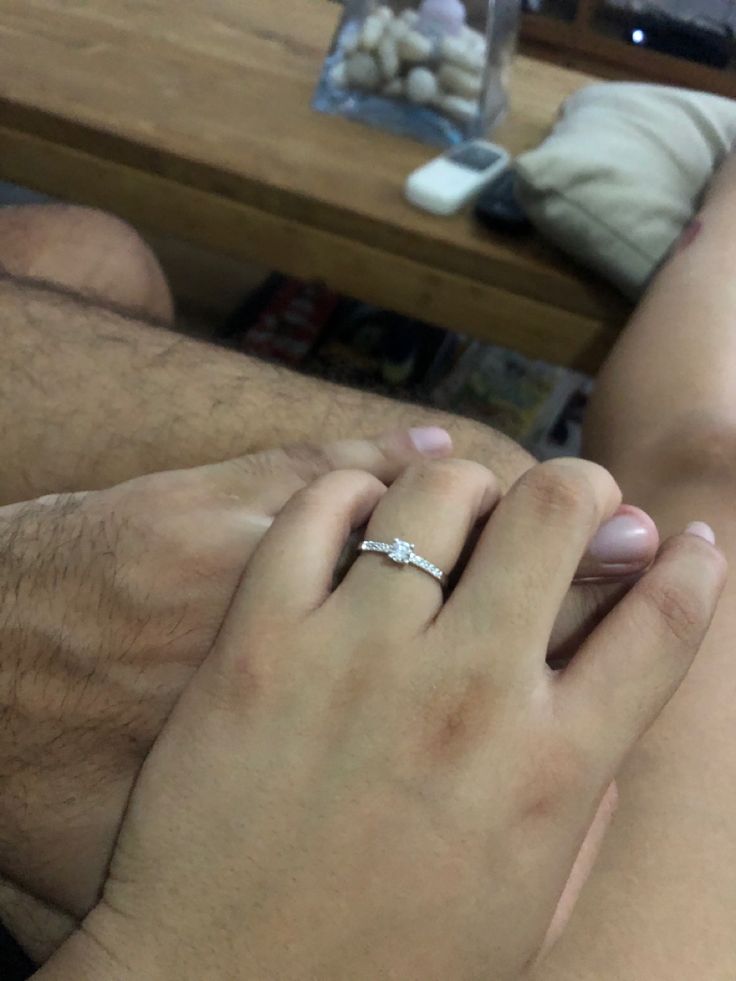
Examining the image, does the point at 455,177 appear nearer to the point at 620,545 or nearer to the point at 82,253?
the point at 82,253

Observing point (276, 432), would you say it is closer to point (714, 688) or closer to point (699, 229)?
point (714, 688)

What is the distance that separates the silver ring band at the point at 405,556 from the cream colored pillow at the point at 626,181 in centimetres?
52

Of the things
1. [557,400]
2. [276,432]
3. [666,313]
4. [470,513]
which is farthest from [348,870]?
[557,400]

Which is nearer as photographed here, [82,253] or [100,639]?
[100,639]

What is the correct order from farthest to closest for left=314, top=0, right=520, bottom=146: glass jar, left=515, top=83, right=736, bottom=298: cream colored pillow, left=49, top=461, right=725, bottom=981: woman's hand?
left=314, top=0, right=520, bottom=146: glass jar, left=515, top=83, right=736, bottom=298: cream colored pillow, left=49, top=461, right=725, bottom=981: woman's hand

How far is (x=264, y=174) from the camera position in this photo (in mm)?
884

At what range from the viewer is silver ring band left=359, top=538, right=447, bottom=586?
0.38m

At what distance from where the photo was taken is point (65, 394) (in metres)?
0.60

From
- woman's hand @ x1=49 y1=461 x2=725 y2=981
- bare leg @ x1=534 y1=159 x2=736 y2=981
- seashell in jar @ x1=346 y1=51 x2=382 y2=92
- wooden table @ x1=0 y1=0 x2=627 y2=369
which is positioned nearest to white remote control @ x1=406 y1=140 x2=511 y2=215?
wooden table @ x1=0 y1=0 x2=627 y2=369

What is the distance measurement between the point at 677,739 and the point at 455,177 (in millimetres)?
650

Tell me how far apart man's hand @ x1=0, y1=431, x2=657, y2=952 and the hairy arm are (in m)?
0.11

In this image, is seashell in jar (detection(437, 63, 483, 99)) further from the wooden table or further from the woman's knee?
the woman's knee

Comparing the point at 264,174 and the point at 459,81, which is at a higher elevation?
the point at 459,81

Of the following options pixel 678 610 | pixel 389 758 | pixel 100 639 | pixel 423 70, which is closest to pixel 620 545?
pixel 678 610
